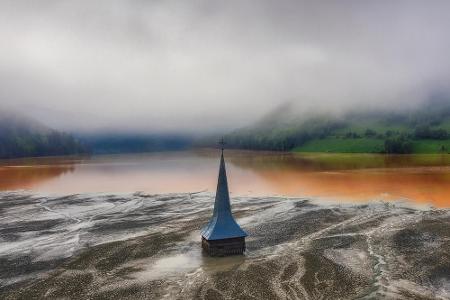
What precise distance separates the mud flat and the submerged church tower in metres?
1.03

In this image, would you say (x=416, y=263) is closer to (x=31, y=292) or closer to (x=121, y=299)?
(x=121, y=299)

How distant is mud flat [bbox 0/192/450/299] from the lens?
2900 centimetres

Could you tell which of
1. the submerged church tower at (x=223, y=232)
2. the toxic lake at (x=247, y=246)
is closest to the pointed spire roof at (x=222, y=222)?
the submerged church tower at (x=223, y=232)

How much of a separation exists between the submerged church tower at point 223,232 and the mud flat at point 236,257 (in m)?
1.03

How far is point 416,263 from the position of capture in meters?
33.8

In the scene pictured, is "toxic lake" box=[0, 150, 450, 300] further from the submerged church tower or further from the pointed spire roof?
the pointed spire roof

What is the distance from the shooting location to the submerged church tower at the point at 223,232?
1385 inches

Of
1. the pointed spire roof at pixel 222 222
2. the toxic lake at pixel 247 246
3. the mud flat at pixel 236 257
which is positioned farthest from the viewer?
the pointed spire roof at pixel 222 222

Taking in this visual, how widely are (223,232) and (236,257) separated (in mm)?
2357

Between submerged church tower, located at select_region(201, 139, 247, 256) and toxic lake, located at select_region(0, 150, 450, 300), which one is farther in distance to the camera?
submerged church tower, located at select_region(201, 139, 247, 256)

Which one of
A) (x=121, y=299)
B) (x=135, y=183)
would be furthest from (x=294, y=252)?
(x=135, y=183)

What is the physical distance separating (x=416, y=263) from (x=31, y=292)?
1142 inches

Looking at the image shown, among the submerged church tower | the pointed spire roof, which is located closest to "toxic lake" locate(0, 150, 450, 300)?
the submerged church tower

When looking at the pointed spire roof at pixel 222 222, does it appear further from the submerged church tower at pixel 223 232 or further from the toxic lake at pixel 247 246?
the toxic lake at pixel 247 246
